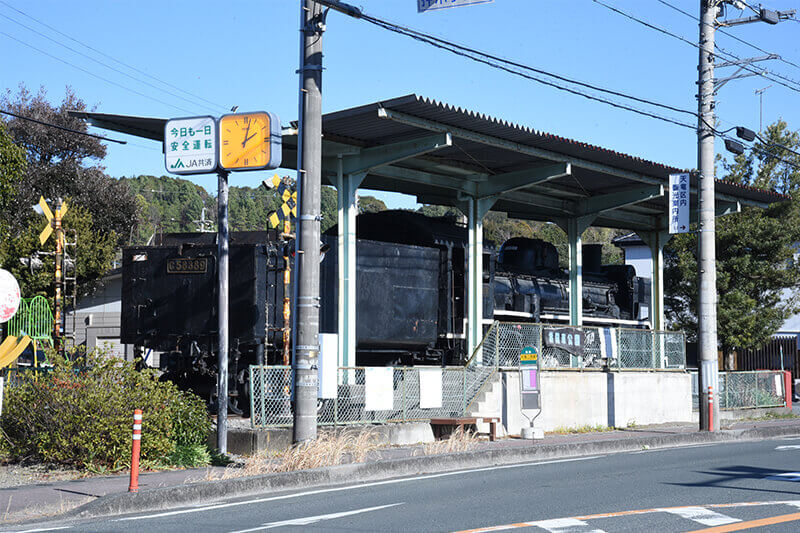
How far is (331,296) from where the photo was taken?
1955cm

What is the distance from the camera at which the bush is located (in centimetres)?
1319

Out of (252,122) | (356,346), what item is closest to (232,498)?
(252,122)

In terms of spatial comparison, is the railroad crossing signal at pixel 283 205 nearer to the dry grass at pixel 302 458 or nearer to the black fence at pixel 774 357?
the dry grass at pixel 302 458

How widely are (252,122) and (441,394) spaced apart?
279 inches

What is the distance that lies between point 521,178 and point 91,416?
1280 cm

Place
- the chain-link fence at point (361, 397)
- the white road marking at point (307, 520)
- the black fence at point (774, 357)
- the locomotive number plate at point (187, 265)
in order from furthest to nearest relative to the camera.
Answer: the black fence at point (774, 357) < the locomotive number plate at point (187, 265) < the chain-link fence at point (361, 397) < the white road marking at point (307, 520)

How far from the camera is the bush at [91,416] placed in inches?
519

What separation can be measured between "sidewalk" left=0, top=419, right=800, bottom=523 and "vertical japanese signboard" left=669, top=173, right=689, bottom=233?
5.02m

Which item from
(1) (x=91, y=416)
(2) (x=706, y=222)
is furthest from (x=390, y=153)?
(1) (x=91, y=416)

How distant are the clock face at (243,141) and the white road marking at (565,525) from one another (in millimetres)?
7157

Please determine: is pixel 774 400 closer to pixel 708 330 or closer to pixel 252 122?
pixel 708 330

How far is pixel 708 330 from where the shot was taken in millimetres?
21219

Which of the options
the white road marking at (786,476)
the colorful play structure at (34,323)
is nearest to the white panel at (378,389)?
the white road marking at (786,476)

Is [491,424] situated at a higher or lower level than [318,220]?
lower
